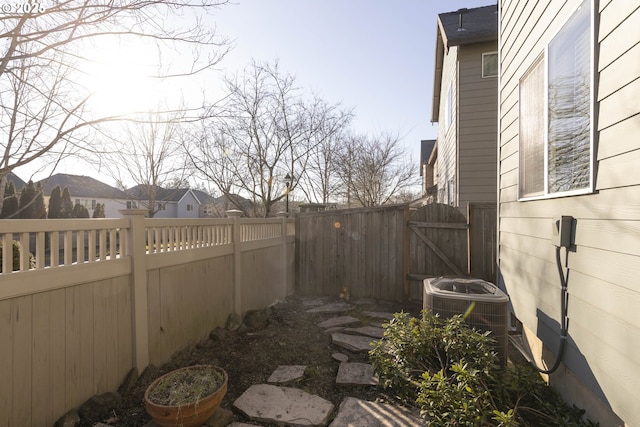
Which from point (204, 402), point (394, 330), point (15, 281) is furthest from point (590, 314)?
point (15, 281)

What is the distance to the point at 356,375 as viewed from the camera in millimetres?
3219

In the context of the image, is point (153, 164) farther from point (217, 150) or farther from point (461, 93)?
point (461, 93)

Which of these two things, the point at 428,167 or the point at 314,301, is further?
the point at 428,167

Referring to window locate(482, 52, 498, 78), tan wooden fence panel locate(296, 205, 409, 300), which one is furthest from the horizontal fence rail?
window locate(482, 52, 498, 78)

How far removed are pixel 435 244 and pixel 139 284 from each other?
467cm

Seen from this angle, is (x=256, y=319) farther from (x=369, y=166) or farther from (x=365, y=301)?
(x=369, y=166)

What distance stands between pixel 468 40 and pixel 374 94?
11.3 ft

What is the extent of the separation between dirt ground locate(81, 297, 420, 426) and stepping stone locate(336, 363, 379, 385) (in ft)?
0.20

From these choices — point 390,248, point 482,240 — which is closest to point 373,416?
point 390,248

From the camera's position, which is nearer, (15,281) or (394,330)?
(15,281)

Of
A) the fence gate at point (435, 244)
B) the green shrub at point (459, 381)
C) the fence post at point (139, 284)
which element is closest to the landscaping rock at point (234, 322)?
the fence post at point (139, 284)

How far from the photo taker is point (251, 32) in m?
4.51

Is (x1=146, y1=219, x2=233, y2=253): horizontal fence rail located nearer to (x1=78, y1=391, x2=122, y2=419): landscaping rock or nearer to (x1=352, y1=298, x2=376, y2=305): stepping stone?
(x1=78, y1=391, x2=122, y2=419): landscaping rock

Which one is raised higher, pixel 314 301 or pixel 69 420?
pixel 69 420
